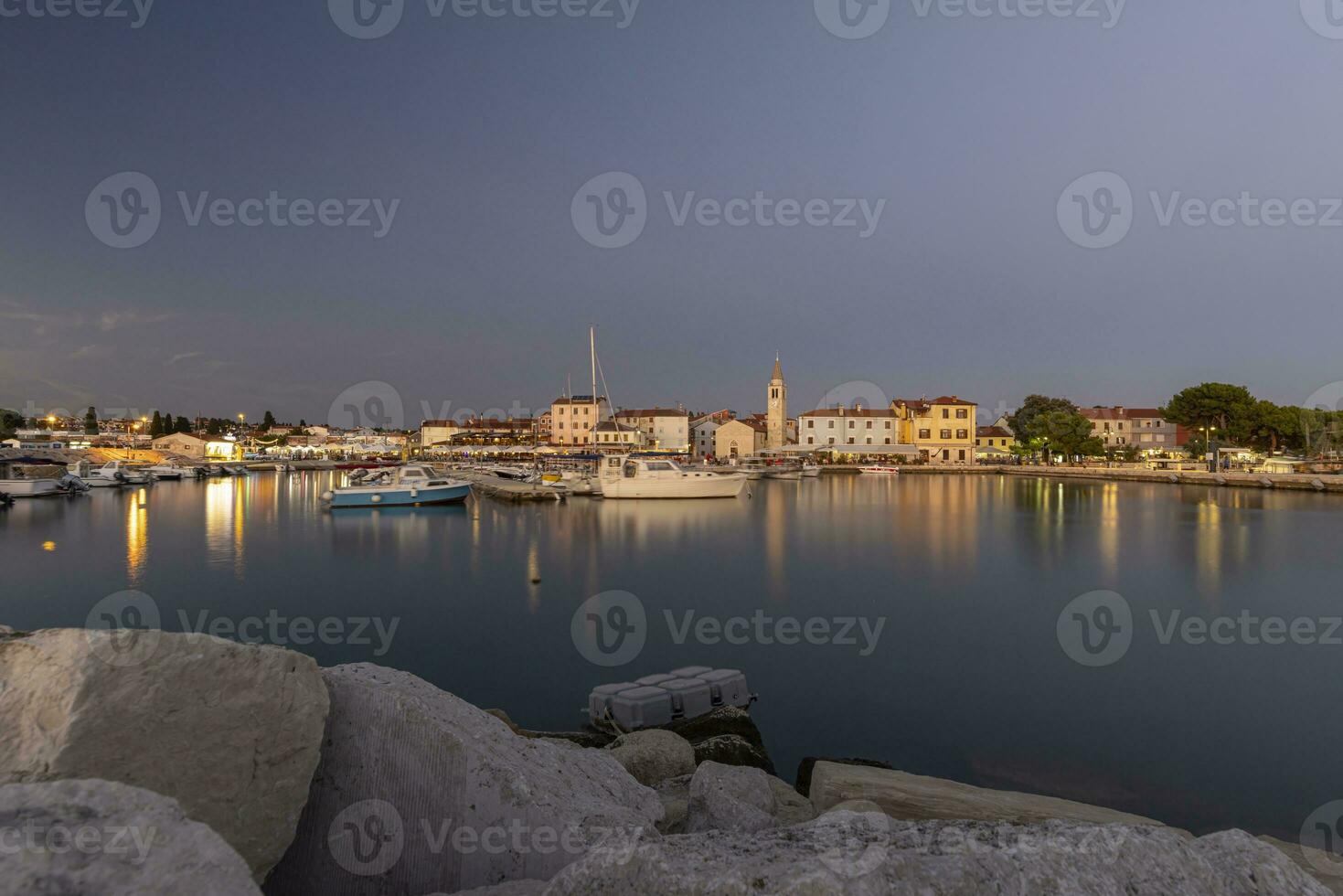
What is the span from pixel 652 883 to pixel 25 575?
25.6 meters

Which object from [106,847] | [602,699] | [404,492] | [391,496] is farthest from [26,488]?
[106,847]

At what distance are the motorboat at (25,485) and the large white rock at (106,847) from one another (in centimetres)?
5483

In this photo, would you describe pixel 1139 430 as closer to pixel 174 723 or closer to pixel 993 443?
pixel 993 443

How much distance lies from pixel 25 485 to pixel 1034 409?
95.3 m

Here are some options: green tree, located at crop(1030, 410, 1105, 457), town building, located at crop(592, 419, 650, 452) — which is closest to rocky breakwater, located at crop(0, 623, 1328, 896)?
town building, located at crop(592, 419, 650, 452)

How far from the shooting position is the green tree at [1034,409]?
86250 millimetres

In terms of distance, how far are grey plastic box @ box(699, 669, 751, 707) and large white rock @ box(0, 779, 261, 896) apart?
7515mm

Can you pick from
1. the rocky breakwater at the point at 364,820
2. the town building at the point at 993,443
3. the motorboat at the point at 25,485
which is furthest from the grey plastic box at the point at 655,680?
the town building at the point at 993,443

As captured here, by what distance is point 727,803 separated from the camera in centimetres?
444

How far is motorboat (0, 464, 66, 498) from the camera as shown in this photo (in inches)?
1697

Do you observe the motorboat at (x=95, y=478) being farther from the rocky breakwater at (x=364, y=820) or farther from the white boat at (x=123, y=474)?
the rocky breakwater at (x=364, y=820)

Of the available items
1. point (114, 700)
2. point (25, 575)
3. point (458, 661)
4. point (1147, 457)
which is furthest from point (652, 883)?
point (1147, 457)

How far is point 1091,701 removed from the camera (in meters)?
10.2

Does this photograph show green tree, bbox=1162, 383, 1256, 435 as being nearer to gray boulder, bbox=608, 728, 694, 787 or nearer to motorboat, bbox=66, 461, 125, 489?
gray boulder, bbox=608, 728, 694, 787
